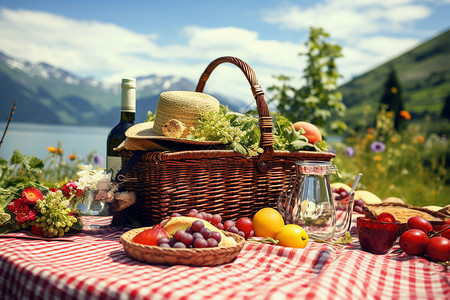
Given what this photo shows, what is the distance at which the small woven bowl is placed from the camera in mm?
1452

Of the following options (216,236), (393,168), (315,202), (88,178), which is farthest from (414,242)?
(393,168)

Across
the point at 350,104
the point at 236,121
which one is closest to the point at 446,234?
the point at 236,121

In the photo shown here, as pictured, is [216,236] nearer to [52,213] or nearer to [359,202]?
[52,213]

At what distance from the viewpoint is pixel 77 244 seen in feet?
5.89

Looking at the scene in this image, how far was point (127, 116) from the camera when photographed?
2.55 metres

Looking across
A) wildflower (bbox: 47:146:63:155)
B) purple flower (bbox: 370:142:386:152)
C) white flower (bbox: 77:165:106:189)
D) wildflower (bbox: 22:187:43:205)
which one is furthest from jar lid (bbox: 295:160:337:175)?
purple flower (bbox: 370:142:386:152)

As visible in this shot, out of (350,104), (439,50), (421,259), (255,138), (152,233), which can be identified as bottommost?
(421,259)

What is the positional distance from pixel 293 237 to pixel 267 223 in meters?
0.20

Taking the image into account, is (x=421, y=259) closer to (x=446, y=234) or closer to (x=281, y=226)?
(x=446, y=234)

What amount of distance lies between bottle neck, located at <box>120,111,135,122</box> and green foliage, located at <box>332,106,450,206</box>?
117 inches

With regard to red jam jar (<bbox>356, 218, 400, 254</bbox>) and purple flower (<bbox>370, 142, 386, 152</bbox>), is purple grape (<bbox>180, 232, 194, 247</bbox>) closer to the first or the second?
red jam jar (<bbox>356, 218, 400, 254</bbox>)

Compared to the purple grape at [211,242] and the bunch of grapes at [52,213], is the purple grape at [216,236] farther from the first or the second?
the bunch of grapes at [52,213]

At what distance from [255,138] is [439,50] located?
10591 cm

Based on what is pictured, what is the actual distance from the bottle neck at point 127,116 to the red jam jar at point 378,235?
157 centimetres
